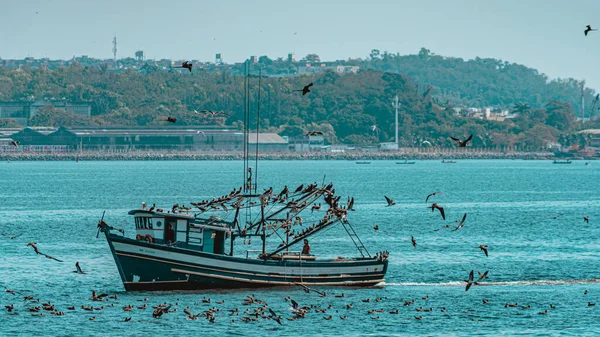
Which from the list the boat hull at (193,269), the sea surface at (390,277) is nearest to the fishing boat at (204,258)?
the boat hull at (193,269)

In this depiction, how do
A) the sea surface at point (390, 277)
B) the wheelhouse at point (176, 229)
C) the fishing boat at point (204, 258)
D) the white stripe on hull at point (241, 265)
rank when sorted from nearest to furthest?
the sea surface at point (390, 277), the white stripe on hull at point (241, 265), the fishing boat at point (204, 258), the wheelhouse at point (176, 229)

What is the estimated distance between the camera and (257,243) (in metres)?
74.2

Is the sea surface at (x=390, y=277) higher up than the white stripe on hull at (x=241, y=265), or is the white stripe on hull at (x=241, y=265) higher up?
the white stripe on hull at (x=241, y=265)

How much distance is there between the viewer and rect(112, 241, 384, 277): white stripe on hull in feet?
177

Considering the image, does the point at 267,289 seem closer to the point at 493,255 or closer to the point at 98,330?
the point at 98,330

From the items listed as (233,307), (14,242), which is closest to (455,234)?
(14,242)

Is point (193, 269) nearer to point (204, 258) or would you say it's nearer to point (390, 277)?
point (204, 258)

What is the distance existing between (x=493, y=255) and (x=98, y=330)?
103ft

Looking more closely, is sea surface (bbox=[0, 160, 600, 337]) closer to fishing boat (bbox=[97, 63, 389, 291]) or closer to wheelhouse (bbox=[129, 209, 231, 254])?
fishing boat (bbox=[97, 63, 389, 291])

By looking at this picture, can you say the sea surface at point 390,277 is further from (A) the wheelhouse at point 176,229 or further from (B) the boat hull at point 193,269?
(A) the wheelhouse at point 176,229

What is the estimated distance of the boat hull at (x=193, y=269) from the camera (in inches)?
2121

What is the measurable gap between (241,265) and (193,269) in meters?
2.19

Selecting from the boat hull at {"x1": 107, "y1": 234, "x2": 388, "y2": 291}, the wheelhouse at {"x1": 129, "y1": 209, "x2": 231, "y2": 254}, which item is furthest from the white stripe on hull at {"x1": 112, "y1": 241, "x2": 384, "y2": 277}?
the wheelhouse at {"x1": 129, "y1": 209, "x2": 231, "y2": 254}

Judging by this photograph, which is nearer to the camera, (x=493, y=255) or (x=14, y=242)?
(x=493, y=255)
